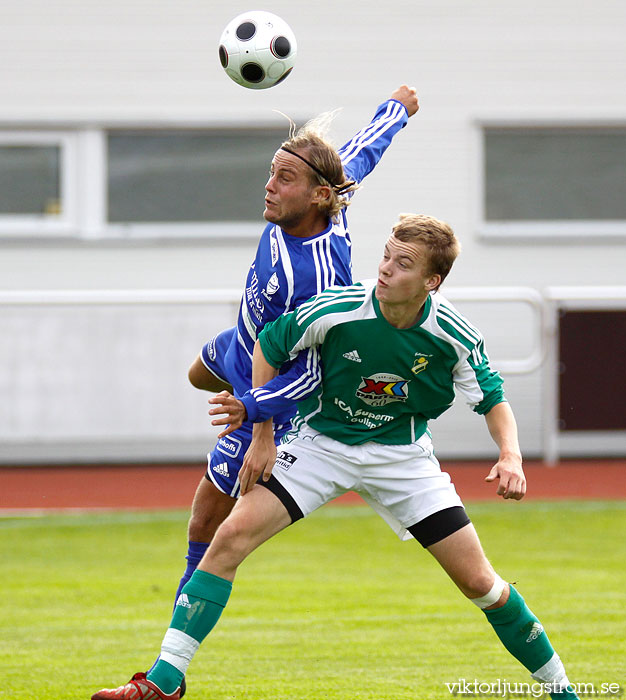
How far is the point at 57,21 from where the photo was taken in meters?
13.3

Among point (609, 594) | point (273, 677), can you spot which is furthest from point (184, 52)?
point (273, 677)

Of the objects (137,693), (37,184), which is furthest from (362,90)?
(137,693)

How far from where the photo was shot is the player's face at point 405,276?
4.23 meters

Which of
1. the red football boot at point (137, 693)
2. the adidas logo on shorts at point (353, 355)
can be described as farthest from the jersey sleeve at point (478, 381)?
the red football boot at point (137, 693)

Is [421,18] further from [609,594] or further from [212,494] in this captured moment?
[212,494]

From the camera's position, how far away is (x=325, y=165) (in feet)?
15.2

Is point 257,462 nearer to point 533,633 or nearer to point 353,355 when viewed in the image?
point 353,355

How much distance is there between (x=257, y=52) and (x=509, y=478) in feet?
7.64

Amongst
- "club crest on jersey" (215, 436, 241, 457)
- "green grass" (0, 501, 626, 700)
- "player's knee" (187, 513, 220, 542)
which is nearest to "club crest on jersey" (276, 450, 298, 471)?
"club crest on jersey" (215, 436, 241, 457)

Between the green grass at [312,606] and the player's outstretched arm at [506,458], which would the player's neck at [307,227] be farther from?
the green grass at [312,606]

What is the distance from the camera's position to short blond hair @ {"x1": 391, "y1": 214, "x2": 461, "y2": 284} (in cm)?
429

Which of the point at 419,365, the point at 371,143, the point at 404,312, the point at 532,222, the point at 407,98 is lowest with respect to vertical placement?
the point at 419,365

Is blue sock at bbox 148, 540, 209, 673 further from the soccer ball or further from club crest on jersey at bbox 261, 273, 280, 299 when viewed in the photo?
the soccer ball

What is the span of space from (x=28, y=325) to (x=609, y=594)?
7.49 m
